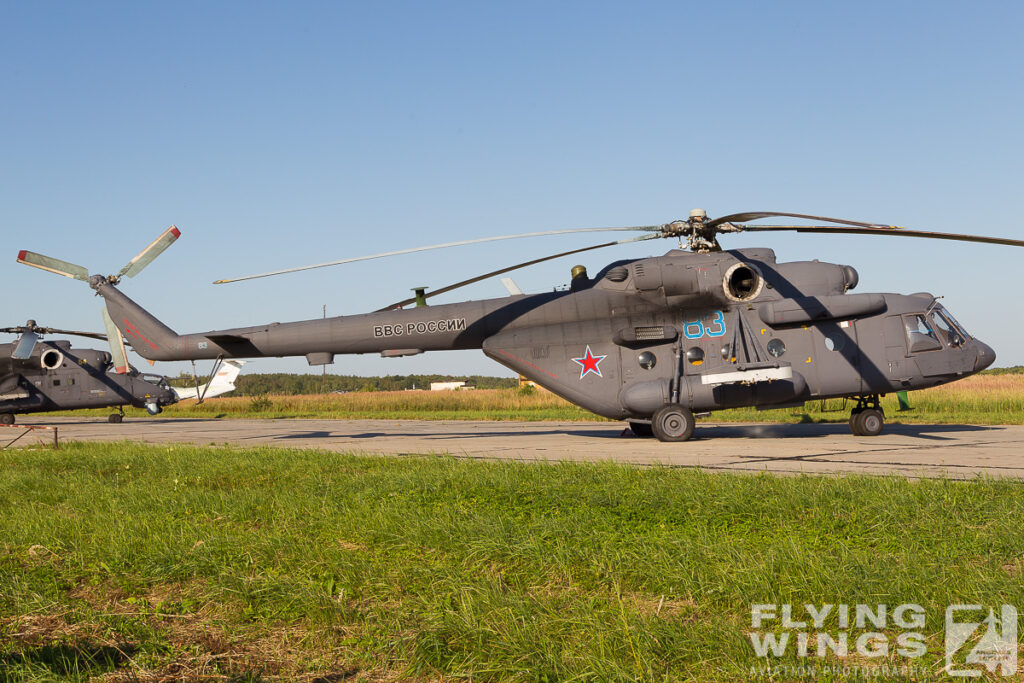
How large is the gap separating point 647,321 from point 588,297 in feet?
4.69

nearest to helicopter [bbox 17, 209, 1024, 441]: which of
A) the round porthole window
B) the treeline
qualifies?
the round porthole window

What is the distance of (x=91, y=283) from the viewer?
19844mm

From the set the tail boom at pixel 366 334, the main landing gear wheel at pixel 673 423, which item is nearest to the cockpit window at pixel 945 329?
the main landing gear wheel at pixel 673 423

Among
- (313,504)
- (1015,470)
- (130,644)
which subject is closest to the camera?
(130,644)

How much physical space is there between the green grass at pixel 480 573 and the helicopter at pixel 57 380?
2637 centimetres

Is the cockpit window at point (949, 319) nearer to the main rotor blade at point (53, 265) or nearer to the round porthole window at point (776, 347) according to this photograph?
the round porthole window at point (776, 347)

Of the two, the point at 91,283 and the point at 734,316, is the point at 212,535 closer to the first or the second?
the point at 734,316

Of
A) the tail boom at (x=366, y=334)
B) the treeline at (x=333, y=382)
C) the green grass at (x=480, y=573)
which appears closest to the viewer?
the green grass at (x=480, y=573)

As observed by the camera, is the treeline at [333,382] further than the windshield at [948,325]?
Yes

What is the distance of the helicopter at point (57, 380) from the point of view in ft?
108

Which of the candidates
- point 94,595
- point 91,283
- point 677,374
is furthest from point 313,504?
point 91,283

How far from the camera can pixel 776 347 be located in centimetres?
1634

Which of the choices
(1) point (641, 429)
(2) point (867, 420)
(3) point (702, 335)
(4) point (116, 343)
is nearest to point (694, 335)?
(3) point (702, 335)

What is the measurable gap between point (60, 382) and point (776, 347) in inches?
1257
